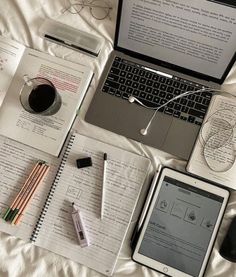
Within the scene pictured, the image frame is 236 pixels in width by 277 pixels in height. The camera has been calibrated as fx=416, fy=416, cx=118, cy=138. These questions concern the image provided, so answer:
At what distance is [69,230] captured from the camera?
816mm

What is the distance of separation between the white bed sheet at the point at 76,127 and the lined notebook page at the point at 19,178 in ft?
0.09

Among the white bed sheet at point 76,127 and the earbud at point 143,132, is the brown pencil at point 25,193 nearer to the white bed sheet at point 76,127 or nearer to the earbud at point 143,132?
the white bed sheet at point 76,127

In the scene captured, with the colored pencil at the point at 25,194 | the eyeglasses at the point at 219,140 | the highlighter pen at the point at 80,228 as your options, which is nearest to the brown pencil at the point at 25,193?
the colored pencil at the point at 25,194

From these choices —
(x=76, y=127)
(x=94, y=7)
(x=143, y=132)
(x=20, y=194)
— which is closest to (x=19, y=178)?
(x=20, y=194)

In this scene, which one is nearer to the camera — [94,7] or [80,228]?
[80,228]

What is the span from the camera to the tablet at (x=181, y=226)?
786mm

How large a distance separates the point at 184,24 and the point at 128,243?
1.40ft

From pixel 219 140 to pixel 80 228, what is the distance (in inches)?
12.7

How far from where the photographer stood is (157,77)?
863 mm

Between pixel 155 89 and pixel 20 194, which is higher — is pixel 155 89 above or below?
above

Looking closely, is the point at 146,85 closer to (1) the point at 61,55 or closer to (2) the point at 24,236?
(1) the point at 61,55

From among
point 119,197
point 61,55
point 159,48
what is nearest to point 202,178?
point 119,197

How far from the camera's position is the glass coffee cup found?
832mm

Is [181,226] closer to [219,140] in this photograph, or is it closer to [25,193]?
[219,140]
